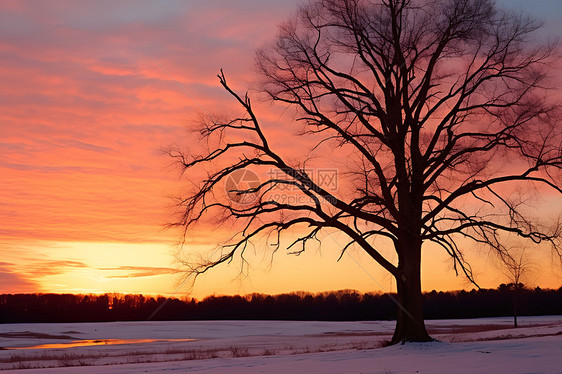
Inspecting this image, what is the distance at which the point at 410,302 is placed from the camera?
23.9m

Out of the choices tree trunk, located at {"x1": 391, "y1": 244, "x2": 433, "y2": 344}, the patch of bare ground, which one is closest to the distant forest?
the patch of bare ground

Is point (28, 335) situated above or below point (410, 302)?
below

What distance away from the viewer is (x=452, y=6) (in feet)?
80.4

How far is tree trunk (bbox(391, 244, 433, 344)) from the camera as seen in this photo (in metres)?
23.6

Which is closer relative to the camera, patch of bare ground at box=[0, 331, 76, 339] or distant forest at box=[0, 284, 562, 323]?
patch of bare ground at box=[0, 331, 76, 339]

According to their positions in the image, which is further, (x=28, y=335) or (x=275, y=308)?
(x=275, y=308)

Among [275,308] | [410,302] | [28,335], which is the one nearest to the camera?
[410,302]

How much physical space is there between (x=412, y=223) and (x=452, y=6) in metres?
9.03

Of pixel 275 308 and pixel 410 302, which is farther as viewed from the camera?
pixel 275 308

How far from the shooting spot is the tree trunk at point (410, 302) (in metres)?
23.6

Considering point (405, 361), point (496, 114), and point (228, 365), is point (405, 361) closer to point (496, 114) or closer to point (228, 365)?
point (228, 365)

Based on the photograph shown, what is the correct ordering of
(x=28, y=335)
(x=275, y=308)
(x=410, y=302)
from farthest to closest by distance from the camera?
(x=275, y=308), (x=28, y=335), (x=410, y=302)

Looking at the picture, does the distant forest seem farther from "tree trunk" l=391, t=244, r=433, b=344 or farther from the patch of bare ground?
"tree trunk" l=391, t=244, r=433, b=344

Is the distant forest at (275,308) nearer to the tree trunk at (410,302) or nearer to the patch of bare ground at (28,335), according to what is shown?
the patch of bare ground at (28,335)
